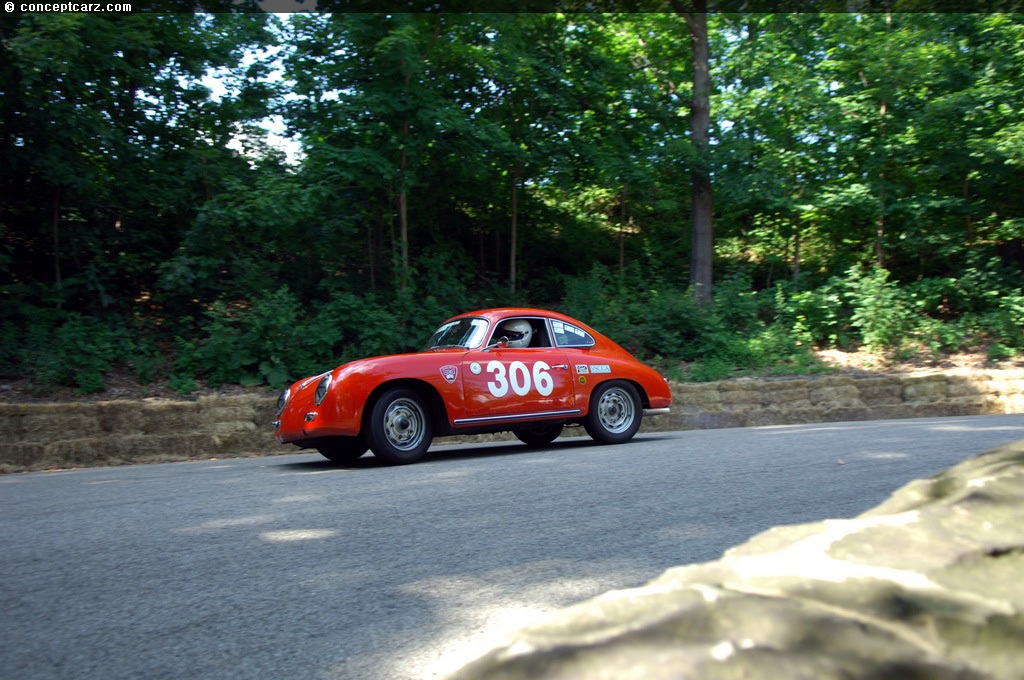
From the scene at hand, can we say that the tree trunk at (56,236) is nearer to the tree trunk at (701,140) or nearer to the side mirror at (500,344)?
the side mirror at (500,344)

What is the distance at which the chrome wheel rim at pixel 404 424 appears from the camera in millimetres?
8656

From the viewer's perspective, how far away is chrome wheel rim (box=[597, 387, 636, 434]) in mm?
10219

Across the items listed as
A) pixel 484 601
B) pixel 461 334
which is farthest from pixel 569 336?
pixel 484 601

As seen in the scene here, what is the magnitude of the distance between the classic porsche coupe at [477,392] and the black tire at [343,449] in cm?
1

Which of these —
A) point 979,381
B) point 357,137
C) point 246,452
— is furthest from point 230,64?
point 979,381

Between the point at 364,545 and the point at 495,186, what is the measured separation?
15.6m

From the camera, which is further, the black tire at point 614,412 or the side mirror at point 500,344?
the black tire at point 614,412

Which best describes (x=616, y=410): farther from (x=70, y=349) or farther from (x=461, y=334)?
(x=70, y=349)

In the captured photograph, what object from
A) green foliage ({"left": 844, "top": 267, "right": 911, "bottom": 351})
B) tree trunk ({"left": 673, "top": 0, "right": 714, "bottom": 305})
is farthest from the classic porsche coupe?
tree trunk ({"left": 673, "top": 0, "right": 714, "bottom": 305})

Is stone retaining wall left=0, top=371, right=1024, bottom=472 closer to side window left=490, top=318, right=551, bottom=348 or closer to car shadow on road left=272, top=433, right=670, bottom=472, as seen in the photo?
car shadow on road left=272, top=433, right=670, bottom=472

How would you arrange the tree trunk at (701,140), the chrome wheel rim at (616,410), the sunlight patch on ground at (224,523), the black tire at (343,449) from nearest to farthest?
the sunlight patch on ground at (224,523)
the black tire at (343,449)
the chrome wheel rim at (616,410)
the tree trunk at (701,140)

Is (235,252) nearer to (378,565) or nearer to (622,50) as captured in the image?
(622,50)

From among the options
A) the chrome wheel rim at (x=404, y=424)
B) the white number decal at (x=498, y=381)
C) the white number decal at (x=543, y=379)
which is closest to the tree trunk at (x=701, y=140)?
the white number decal at (x=543, y=379)

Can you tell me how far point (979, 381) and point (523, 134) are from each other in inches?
403
